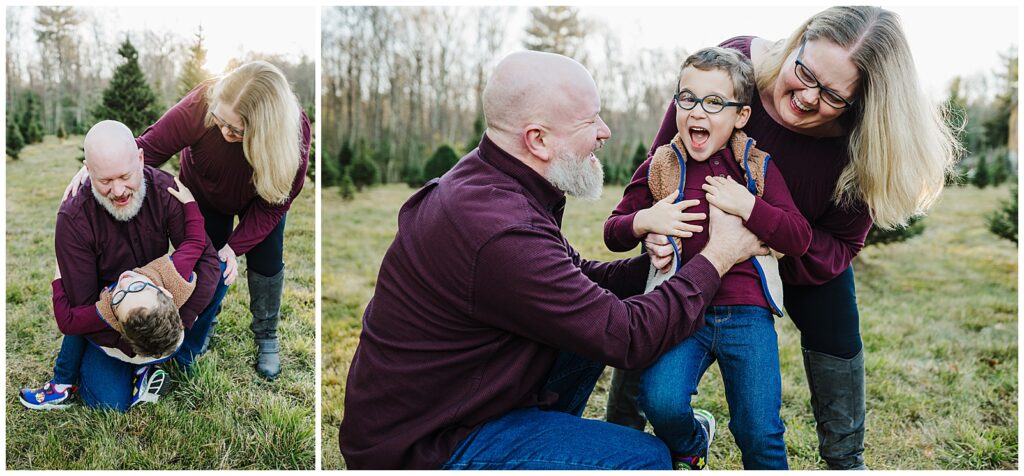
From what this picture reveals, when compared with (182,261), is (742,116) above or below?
above

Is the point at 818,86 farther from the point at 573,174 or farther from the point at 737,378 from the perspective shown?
the point at 737,378

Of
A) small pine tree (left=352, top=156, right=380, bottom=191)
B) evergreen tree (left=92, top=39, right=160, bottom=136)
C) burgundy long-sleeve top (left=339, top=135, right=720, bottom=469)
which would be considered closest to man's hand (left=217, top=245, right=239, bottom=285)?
evergreen tree (left=92, top=39, right=160, bottom=136)

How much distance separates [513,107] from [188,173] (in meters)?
1.71

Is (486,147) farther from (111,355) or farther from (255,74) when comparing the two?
(111,355)

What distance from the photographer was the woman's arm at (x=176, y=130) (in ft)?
11.7

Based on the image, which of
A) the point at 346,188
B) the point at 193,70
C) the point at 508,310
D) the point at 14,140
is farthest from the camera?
the point at 346,188

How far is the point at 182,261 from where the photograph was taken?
11.8 ft

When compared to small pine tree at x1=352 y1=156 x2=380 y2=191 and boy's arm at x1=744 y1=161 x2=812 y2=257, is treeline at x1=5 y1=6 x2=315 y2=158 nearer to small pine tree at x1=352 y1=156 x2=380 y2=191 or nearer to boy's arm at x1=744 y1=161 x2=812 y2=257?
boy's arm at x1=744 y1=161 x2=812 y2=257

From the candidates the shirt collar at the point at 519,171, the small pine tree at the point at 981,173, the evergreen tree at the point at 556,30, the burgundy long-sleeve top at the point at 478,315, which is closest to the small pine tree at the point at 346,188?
the evergreen tree at the point at 556,30

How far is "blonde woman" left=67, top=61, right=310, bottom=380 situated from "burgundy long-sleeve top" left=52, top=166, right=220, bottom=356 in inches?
6.7

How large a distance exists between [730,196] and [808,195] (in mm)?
476

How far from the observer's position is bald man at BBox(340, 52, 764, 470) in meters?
2.70

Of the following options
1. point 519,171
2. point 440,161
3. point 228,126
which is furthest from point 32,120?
point 440,161

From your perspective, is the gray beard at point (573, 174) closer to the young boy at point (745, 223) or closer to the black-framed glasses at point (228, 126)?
the young boy at point (745, 223)
